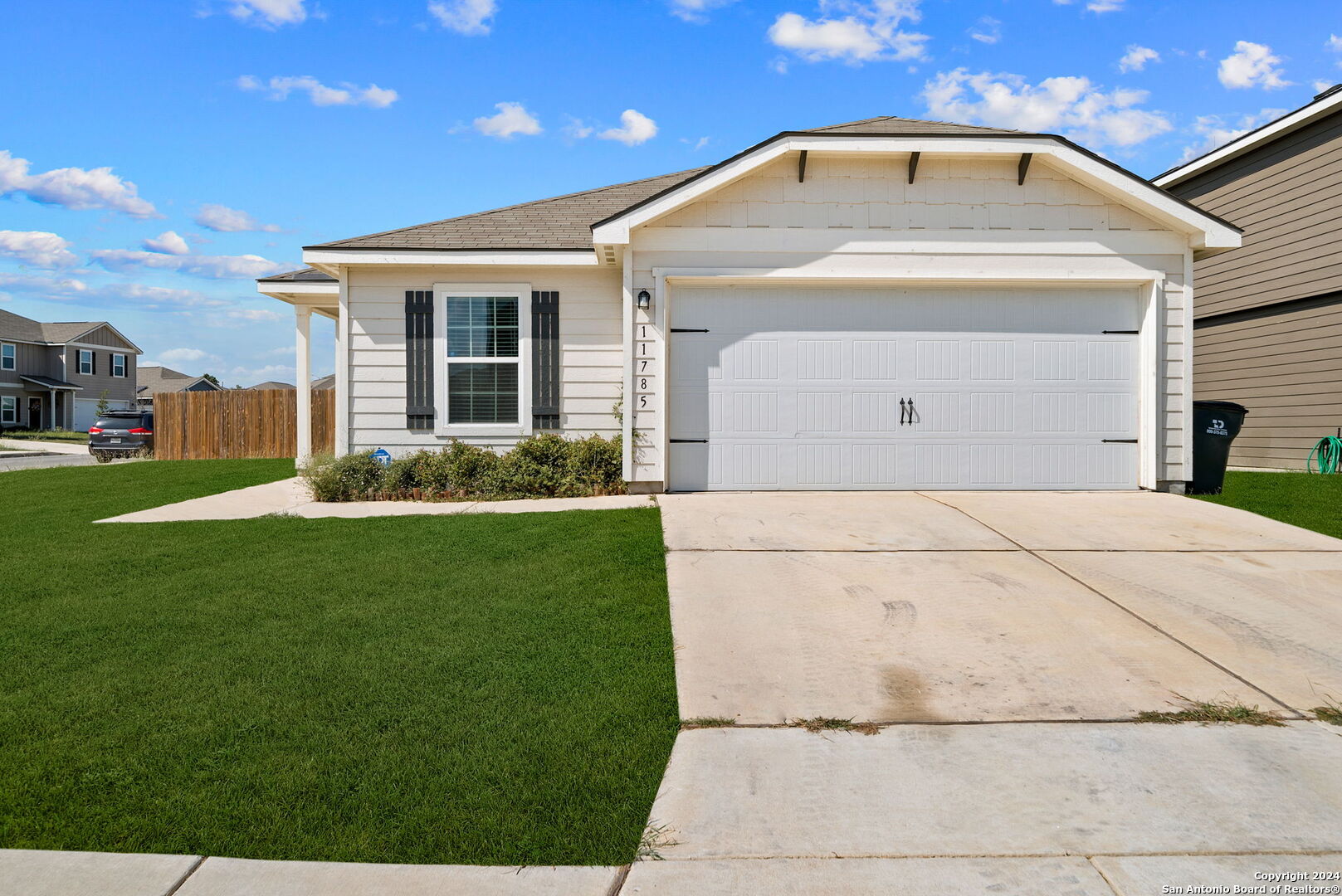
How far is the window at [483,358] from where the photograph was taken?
1020cm

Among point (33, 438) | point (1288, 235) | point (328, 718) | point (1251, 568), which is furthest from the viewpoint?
point (33, 438)

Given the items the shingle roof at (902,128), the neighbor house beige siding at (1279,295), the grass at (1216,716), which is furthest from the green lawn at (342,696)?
the neighbor house beige siding at (1279,295)

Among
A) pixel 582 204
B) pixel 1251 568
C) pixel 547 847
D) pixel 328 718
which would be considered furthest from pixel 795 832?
pixel 582 204

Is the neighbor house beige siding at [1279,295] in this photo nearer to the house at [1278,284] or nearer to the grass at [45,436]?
the house at [1278,284]

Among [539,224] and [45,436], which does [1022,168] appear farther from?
[45,436]

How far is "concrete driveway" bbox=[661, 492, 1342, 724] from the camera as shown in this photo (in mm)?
3951

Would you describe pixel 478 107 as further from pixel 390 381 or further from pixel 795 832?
pixel 795 832

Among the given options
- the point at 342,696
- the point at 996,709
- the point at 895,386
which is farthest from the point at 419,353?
the point at 996,709

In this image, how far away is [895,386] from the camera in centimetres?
912

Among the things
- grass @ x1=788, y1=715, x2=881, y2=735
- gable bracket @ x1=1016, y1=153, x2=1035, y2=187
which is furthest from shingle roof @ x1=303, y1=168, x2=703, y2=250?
grass @ x1=788, y1=715, x2=881, y2=735

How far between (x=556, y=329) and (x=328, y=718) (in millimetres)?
7117

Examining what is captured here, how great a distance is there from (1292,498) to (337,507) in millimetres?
10662

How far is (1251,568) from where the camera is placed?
19.8 feet

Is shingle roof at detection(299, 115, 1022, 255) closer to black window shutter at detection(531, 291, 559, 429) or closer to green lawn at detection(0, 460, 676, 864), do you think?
black window shutter at detection(531, 291, 559, 429)
